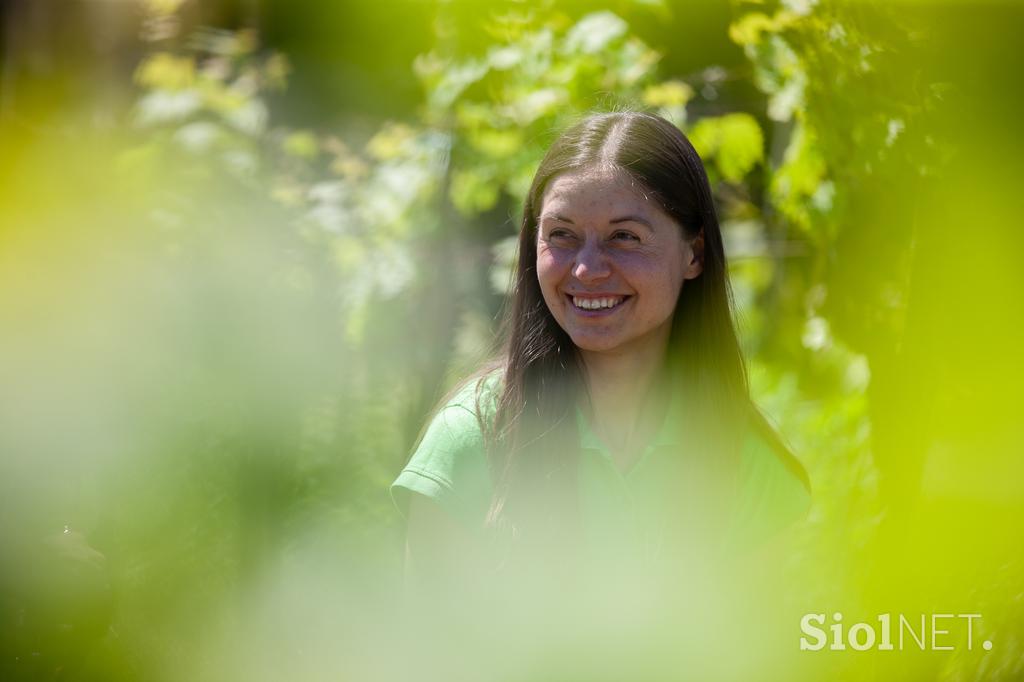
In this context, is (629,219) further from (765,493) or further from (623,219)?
(765,493)

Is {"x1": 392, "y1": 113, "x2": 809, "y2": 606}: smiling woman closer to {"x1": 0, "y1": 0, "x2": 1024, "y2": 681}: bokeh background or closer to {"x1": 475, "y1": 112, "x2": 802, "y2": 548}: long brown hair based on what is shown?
{"x1": 475, "y1": 112, "x2": 802, "y2": 548}: long brown hair

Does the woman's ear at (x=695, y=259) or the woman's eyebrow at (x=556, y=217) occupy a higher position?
the woman's eyebrow at (x=556, y=217)

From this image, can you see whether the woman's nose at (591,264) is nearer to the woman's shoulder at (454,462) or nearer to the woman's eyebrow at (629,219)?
the woman's eyebrow at (629,219)

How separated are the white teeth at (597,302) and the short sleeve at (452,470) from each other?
27 cm

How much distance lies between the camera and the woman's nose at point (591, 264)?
1.81 meters

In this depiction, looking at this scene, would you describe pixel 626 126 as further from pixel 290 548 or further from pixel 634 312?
pixel 290 548

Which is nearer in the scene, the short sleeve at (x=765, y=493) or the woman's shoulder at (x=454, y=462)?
the woman's shoulder at (x=454, y=462)

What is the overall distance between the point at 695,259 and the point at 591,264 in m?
0.25

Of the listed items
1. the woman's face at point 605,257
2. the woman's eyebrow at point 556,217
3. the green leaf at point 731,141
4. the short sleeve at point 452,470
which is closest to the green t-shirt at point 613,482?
the short sleeve at point 452,470

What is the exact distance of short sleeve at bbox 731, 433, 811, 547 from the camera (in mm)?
2037

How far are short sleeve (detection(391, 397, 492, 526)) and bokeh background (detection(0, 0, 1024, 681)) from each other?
404 millimetres

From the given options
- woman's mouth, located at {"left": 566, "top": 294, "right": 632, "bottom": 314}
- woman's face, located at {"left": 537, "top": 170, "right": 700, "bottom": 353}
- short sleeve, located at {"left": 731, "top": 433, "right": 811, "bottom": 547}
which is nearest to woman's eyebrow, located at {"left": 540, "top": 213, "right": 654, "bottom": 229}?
woman's face, located at {"left": 537, "top": 170, "right": 700, "bottom": 353}

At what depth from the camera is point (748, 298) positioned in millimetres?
3000

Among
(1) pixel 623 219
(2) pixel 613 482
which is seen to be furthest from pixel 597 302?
(2) pixel 613 482
